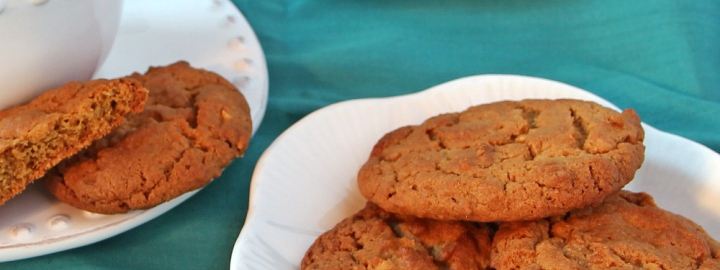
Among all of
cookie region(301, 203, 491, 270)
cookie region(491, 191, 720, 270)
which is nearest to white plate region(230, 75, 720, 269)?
cookie region(301, 203, 491, 270)

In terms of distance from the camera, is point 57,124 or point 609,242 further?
point 57,124

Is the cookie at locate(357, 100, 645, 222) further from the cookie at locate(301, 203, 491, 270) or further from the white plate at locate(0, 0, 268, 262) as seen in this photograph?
the white plate at locate(0, 0, 268, 262)

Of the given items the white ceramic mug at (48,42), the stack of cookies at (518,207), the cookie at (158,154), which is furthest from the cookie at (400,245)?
the white ceramic mug at (48,42)

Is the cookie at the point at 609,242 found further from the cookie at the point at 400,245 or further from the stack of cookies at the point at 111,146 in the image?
the stack of cookies at the point at 111,146

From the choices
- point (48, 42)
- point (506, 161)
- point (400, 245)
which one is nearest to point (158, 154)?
point (48, 42)

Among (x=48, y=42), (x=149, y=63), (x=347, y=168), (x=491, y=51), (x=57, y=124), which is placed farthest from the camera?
(x=491, y=51)

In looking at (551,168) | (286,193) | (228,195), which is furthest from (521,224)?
(228,195)

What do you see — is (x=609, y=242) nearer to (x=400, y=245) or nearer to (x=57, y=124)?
(x=400, y=245)
